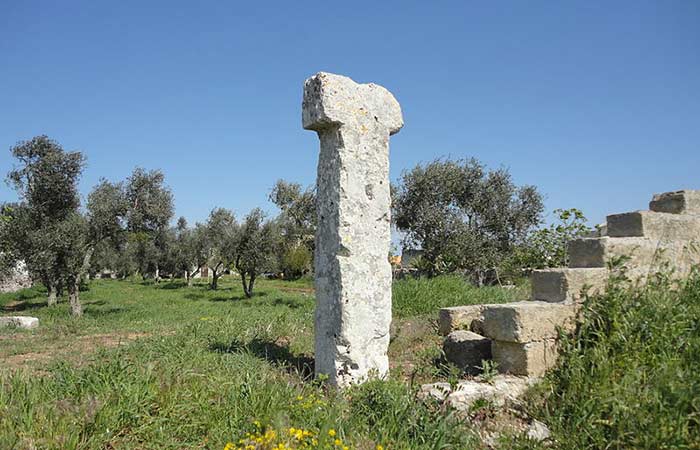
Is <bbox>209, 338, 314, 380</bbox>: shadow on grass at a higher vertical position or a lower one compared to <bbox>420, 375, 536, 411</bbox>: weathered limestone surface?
higher

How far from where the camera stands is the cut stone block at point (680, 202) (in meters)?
7.12

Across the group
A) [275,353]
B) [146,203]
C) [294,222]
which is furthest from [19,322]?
[294,222]

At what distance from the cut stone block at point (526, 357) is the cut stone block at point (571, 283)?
57 centimetres

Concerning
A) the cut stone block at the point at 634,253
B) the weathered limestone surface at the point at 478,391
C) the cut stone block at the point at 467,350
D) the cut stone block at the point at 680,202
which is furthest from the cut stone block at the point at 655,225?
the weathered limestone surface at the point at 478,391

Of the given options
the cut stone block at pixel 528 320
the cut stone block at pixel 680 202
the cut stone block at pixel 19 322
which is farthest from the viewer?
the cut stone block at pixel 19 322

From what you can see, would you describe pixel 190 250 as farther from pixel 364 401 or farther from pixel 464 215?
pixel 364 401

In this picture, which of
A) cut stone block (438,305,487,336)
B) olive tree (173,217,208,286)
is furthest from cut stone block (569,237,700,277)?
olive tree (173,217,208,286)

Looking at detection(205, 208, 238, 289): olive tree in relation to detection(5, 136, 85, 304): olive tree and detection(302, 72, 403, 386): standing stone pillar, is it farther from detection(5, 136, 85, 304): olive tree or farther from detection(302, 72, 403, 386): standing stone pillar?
detection(302, 72, 403, 386): standing stone pillar

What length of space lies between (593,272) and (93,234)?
1633 centimetres

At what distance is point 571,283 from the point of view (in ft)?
19.0

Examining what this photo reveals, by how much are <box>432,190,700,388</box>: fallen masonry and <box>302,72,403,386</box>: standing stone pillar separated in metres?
0.95

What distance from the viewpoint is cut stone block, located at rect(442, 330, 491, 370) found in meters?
6.50

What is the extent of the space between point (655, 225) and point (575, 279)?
66.2 inches

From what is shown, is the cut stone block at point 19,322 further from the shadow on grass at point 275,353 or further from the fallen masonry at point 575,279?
the fallen masonry at point 575,279
